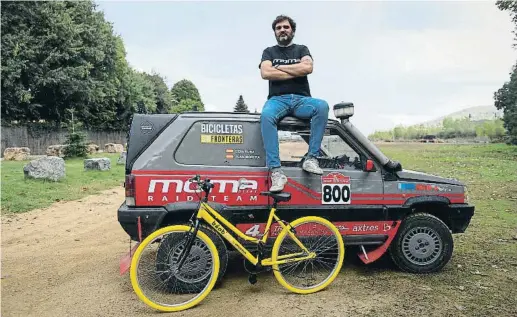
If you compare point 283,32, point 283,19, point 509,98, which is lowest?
point 283,32

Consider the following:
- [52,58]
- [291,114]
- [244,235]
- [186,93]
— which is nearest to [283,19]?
[291,114]

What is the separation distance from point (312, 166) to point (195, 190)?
53.0 inches

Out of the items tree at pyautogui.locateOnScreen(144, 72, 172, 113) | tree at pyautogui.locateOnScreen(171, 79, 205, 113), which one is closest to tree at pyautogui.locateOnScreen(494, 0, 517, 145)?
tree at pyautogui.locateOnScreen(144, 72, 172, 113)

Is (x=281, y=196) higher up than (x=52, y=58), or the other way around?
(x=52, y=58)

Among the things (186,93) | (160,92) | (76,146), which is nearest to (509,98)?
(76,146)

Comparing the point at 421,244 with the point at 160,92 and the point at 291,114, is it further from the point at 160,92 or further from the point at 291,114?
the point at 160,92

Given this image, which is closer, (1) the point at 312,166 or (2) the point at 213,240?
(2) the point at 213,240

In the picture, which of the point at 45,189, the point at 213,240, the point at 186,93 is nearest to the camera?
the point at 213,240


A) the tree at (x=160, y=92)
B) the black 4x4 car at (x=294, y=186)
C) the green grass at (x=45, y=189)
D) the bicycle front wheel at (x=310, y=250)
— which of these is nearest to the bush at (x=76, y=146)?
the green grass at (x=45, y=189)

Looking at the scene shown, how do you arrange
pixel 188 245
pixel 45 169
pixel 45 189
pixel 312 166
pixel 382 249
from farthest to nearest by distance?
pixel 45 169 < pixel 45 189 < pixel 382 249 < pixel 312 166 < pixel 188 245

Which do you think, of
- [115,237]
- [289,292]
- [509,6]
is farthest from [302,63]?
[509,6]

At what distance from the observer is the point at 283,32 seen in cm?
516

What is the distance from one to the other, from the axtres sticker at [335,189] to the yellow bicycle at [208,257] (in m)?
0.39

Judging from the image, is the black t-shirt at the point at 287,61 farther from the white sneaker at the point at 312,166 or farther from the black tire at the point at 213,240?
the black tire at the point at 213,240
